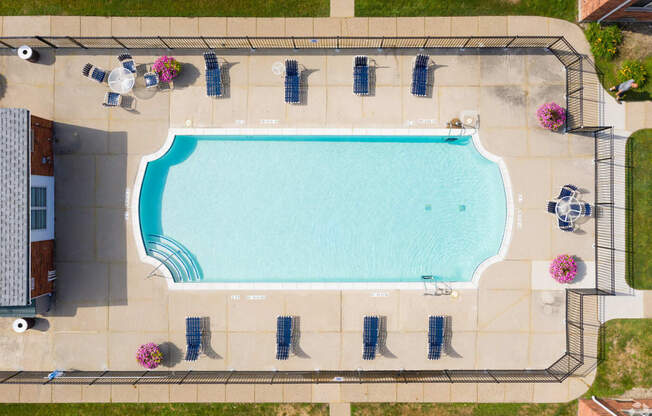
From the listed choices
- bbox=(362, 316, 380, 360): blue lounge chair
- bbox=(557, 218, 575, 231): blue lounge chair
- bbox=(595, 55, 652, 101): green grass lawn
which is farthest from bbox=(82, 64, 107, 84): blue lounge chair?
bbox=(595, 55, 652, 101): green grass lawn

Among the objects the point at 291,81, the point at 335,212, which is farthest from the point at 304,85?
the point at 335,212

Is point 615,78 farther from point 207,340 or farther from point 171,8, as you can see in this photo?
point 207,340

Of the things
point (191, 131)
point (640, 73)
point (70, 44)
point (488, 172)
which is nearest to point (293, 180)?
point (191, 131)

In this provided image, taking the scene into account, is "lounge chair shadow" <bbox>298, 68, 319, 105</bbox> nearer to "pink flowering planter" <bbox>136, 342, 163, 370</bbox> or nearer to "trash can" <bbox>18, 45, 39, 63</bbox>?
"trash can" <bbox>18, 45, 39, 63</bbox>

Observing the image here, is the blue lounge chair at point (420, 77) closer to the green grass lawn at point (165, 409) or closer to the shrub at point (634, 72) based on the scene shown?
the shrub at point (634, 72)

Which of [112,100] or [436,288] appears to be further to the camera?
[436,288]
